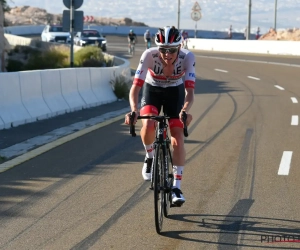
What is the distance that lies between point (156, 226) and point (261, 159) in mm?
4645

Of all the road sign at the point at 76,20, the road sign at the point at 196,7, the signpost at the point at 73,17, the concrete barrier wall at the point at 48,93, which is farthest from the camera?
the road sign at the point at 196,7

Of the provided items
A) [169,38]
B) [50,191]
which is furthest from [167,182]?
[50,191]

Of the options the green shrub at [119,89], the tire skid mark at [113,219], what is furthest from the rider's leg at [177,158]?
the green shrub at [119,89]

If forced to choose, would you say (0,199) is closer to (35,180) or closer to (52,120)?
(35,180)

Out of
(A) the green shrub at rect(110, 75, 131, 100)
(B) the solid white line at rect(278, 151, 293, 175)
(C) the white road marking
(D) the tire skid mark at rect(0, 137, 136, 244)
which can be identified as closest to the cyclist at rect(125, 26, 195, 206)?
(D) the tire skid mark at rect(0, 137, 136, 244)

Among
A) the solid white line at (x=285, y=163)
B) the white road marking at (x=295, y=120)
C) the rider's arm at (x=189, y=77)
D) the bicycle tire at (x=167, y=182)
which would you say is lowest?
the white road marking at (x=295, y=120)

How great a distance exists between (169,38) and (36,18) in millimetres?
148230

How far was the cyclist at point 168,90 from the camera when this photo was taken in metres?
7.27

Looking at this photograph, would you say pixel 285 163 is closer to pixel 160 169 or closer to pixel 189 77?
pixel 189 77

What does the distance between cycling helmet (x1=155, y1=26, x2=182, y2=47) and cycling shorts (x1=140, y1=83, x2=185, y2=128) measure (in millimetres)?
A: 539

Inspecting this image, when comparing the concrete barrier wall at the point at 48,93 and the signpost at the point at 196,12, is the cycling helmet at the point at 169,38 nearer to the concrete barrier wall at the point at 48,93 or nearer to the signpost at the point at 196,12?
the concrete barrier wall at the point at 48,93

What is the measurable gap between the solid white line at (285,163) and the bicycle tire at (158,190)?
335 cm

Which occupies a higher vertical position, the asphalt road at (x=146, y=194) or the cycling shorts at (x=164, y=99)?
the cycling shorts at (x=164, y=99)

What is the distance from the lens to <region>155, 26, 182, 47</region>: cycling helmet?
7.02 metres
